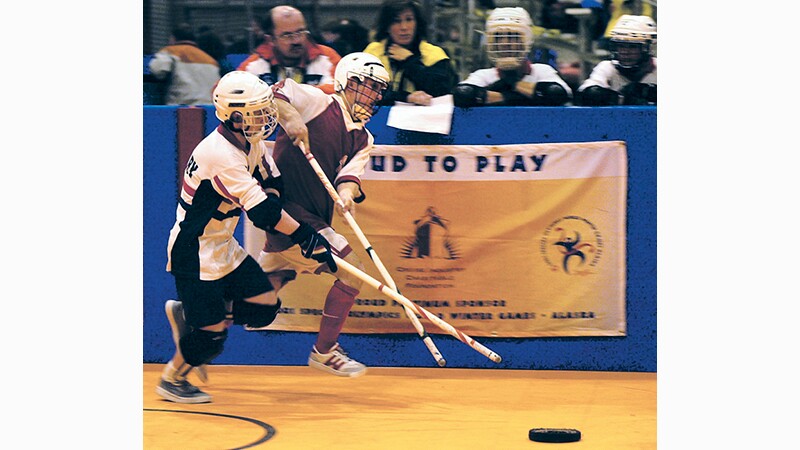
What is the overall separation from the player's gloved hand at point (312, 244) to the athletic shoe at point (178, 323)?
78 centimetres

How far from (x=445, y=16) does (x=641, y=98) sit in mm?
1305

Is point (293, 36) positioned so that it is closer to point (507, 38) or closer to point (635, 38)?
point (507, 38)

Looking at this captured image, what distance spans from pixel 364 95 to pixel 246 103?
0.79 m

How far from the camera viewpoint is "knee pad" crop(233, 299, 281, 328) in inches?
317

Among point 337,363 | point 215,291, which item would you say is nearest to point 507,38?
point 337,363

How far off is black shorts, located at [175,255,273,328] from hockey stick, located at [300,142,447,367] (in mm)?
602

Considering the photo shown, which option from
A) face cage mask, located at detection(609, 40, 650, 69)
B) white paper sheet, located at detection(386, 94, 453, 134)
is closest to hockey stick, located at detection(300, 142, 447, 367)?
white paper sheet, located at detection(386, 94, 453, 134)

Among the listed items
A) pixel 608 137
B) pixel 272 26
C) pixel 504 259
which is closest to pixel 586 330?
pixel 504 259

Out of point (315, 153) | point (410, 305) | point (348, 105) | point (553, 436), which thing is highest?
point (348, 105)

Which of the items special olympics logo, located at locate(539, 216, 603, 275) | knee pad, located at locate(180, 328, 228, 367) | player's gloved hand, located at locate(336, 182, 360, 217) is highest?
player's gloved hand, located at locate(336, 182, 360, 217)

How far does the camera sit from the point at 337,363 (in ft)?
27.6

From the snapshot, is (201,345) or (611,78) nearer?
(201,345)

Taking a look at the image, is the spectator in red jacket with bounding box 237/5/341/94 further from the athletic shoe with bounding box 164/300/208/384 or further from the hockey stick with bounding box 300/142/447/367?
the athletic shoe with bounding box 164/300/208/384

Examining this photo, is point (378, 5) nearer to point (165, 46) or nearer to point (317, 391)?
point (165, 46)
